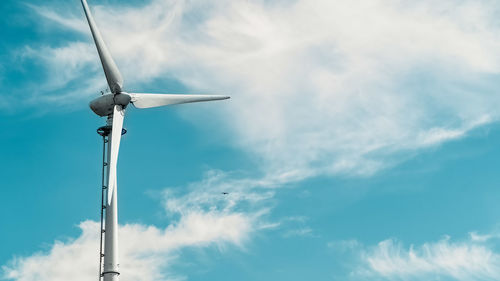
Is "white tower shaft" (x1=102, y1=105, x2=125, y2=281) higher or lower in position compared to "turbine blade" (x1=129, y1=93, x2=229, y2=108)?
lower

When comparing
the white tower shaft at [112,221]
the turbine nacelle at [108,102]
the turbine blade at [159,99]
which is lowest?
the white tower shaft at [112,221]

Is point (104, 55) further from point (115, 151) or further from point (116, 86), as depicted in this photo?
point (115, 151)

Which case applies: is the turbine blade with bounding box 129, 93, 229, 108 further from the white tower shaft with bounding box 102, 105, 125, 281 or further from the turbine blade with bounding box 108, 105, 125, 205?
the white tower shaft with bounding box 102, 105, 125, 281

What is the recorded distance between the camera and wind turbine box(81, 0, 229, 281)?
66.6m

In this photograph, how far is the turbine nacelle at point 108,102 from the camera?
75.8 meters

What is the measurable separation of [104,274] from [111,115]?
1943cm

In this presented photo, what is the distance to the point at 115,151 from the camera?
7062 centimetres

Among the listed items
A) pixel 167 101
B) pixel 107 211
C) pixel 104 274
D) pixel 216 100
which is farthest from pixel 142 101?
pixel 104 274

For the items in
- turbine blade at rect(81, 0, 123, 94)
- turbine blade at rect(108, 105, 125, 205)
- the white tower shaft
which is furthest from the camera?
turbine blade at rect(81, 0, 123, 94)

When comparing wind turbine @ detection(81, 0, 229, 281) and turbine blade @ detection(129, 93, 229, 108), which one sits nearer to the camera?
wind turbine @ detection(81, 0, 229, 281)

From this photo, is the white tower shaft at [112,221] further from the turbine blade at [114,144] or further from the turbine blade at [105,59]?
the turbine blade at [105,59]

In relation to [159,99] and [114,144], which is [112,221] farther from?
[159,99]

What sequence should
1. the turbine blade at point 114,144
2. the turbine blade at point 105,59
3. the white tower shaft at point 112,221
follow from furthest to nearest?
the turbine blade at point 105,59, the turbine blade at point 114,144, the white tower shaft at point 112,221

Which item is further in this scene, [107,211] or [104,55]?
[104,55]
